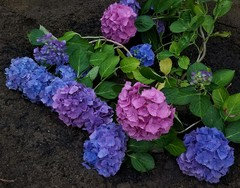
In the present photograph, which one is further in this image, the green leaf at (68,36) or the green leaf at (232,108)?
the green leaf at (68,36)

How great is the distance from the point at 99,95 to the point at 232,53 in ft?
2.42

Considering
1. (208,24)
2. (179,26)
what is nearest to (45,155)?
(179,26)

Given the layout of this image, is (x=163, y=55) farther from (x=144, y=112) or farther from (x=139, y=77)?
(x=144, y=112)

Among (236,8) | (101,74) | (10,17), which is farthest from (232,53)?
(10,17)

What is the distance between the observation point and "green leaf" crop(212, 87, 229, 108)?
1979 millimetres

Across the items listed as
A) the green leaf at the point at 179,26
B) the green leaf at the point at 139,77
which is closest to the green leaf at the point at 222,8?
the green leaf at the point at 179,26

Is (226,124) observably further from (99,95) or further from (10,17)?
(10,17)

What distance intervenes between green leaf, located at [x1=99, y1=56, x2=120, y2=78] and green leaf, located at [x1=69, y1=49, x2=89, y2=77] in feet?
0.25

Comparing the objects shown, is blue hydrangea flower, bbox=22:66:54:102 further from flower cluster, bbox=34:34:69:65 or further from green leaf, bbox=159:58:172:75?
green leaf, bbox=159:58:172:75

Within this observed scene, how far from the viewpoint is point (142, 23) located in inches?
91.7

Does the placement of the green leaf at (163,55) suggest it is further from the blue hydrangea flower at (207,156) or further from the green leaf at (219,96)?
the blue hydrangea flower at (207,156)

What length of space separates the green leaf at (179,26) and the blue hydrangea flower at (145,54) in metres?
0.13

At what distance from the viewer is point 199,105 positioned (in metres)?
1.92

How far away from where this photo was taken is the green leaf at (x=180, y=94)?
1919 mm
